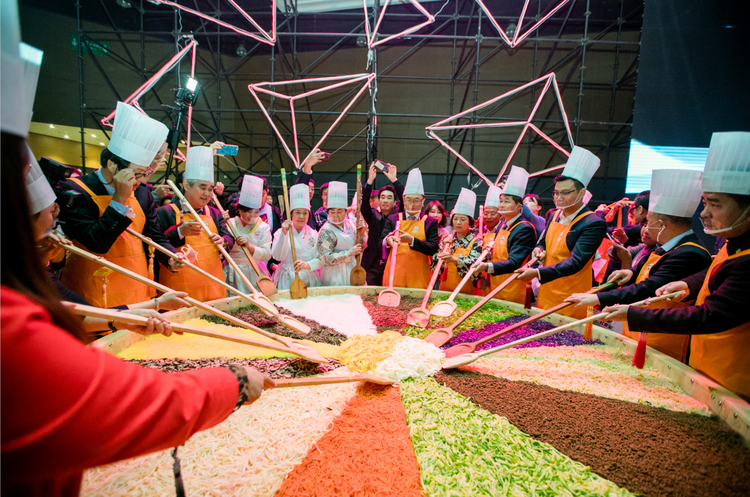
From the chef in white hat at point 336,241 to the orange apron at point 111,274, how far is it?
1758 millimetres

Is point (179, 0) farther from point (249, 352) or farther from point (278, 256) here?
point (249, 352)

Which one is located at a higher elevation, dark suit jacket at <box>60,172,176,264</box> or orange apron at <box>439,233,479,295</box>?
dark suit jacket at <box>60,172,176,264</box>

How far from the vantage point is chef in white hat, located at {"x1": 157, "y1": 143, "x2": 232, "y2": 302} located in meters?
3.11

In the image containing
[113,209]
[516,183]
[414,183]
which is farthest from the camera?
[414,183]

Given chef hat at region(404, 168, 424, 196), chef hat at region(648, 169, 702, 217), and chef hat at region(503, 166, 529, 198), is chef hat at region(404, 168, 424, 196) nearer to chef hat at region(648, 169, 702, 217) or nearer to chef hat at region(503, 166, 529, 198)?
chef hat at region(503, 166, 529, 198)

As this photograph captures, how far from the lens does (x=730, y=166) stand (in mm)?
1637

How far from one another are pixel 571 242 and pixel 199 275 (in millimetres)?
3313

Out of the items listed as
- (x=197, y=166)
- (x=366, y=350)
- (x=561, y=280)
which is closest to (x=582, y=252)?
(x=561, y=280)

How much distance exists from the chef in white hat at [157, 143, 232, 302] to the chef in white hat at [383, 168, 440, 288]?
5.87 ft

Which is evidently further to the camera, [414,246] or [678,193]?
[414,246]

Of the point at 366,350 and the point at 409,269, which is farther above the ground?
the point at 409,269

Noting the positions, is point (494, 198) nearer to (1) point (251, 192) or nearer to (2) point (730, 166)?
(2) point (730, 166)

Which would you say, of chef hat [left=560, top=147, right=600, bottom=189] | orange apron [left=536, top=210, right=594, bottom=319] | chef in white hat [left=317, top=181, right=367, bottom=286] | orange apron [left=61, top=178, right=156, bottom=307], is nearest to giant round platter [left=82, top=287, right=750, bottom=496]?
orange apron [left=61, top=178, right=156, bottom=307]

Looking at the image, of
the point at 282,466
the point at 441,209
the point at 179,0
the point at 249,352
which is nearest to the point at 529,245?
the point at 441,209
